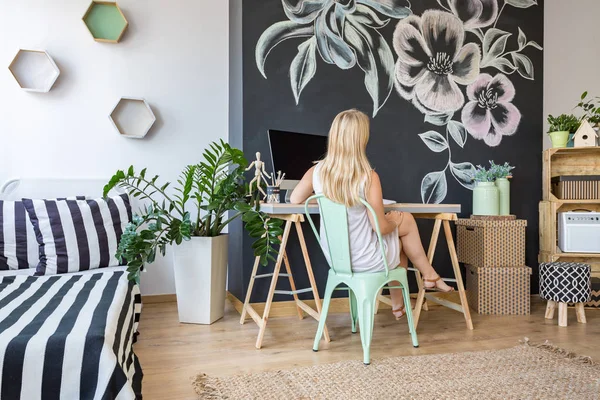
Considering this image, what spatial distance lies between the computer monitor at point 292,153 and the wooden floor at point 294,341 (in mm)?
875

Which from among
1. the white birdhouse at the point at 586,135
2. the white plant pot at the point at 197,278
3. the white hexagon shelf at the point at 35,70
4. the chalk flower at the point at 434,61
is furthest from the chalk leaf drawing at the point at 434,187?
the white hexagon shelf at the point at 35,70

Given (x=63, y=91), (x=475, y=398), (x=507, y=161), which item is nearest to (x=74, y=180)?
(x=63, y=91)

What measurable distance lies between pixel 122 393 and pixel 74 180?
235cm

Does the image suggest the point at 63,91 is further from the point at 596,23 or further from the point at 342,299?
the point at 596,23

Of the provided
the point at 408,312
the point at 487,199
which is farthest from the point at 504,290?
the point at 408,312

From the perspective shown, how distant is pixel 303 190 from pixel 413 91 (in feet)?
4.55

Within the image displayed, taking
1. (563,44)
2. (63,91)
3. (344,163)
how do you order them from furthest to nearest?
(563,44), (63,91), (344,163)

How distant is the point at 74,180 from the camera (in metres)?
3.32

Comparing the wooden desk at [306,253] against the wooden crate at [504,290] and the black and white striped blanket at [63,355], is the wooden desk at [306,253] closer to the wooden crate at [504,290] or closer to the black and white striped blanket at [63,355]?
the wooden crate at [504,290]

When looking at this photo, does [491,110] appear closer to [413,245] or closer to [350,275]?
[413,245]

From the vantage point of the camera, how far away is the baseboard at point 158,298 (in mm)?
3518

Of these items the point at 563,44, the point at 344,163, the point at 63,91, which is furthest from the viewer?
the point at 563,44

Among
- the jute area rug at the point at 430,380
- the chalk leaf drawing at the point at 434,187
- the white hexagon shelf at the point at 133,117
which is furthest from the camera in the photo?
the chalk leaf drawing at the point at 434,187

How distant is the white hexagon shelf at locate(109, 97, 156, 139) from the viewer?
342 cm
